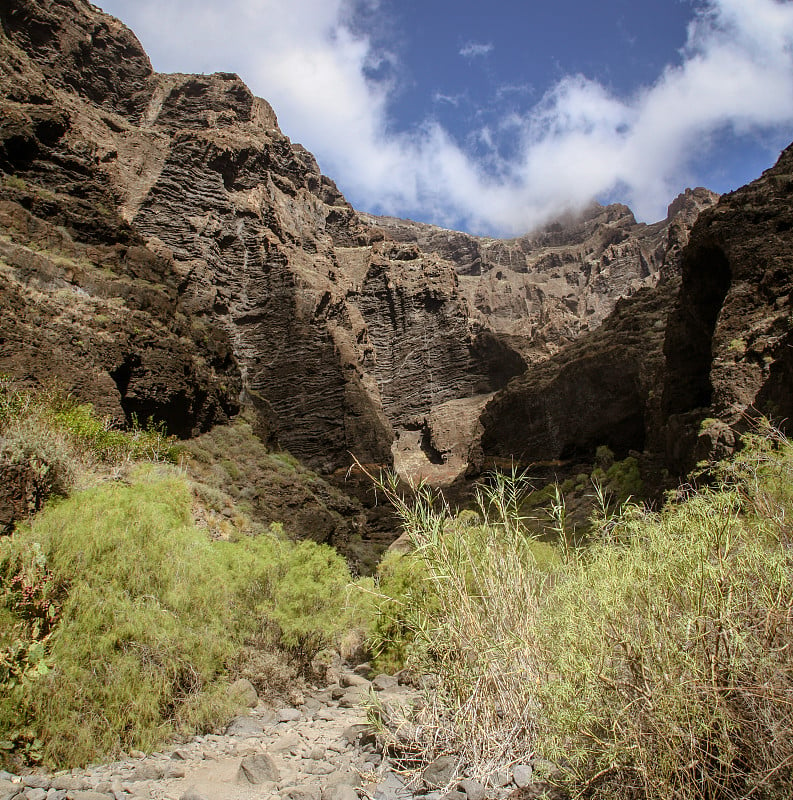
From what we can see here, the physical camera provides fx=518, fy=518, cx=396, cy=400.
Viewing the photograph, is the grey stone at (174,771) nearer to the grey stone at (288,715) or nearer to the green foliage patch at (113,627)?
the green foliage patch at (113,627)

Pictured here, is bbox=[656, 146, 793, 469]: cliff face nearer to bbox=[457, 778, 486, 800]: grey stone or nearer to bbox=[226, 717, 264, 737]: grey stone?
bbox=[457, 778, 486, 800]: grey stone

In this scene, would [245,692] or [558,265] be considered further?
[558,265]

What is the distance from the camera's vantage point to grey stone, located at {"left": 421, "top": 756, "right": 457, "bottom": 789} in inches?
132

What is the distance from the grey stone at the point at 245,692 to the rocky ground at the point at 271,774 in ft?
0.84

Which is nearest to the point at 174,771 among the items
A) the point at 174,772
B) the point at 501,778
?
the point at 174,772

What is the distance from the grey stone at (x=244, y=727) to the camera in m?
5.74

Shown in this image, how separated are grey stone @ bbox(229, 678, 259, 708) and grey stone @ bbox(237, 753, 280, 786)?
1.87m

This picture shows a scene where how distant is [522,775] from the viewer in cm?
308

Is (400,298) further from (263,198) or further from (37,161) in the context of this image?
(37,161)

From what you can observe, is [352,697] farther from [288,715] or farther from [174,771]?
[174,771]

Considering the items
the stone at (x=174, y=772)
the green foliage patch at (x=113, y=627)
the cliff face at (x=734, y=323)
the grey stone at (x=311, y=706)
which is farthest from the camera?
the cliff face at (x=734, y=323)

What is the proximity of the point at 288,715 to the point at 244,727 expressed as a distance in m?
0.94

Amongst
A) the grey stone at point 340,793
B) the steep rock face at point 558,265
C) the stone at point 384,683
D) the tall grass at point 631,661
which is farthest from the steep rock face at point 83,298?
the steep rock face at point 558,265

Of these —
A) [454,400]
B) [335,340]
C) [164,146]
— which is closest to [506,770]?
[335,340]
